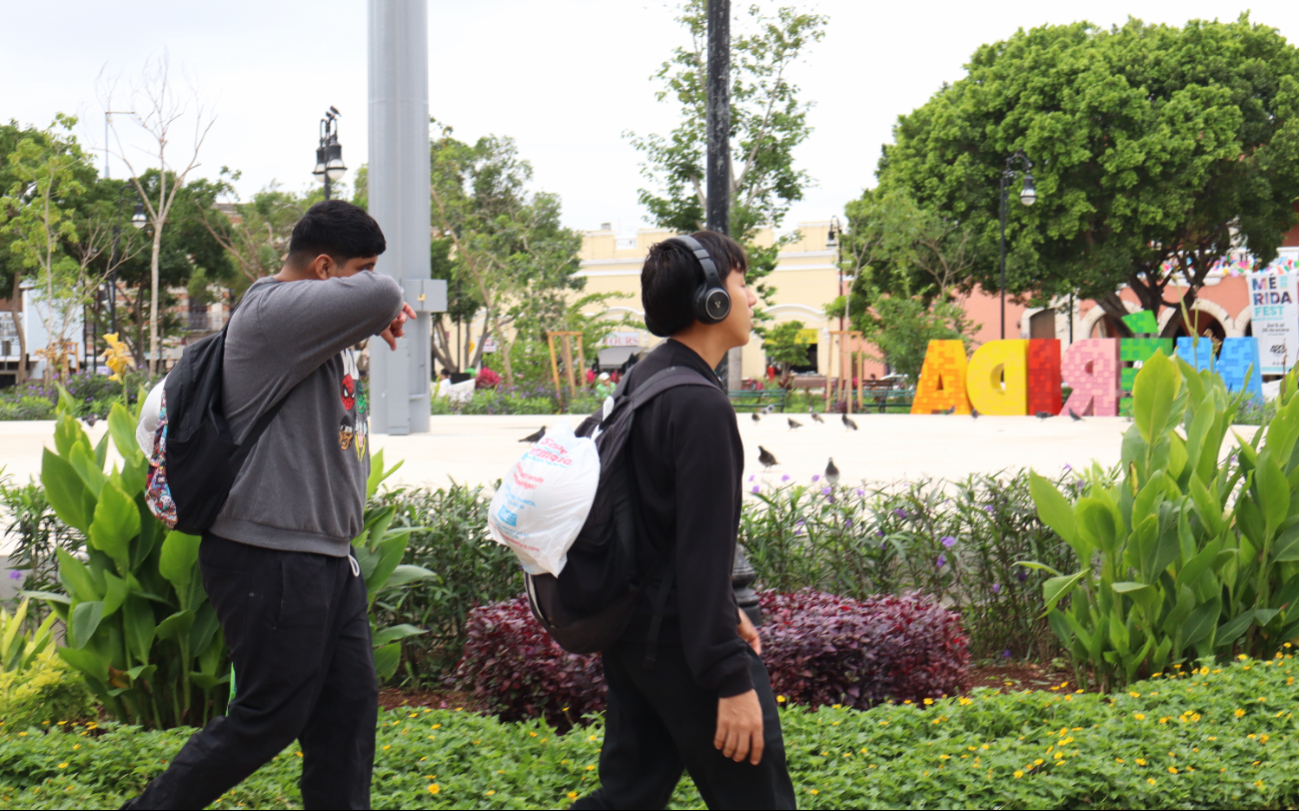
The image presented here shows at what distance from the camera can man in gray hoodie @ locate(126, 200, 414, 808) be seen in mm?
2287

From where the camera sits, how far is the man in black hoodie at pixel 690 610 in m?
1.86

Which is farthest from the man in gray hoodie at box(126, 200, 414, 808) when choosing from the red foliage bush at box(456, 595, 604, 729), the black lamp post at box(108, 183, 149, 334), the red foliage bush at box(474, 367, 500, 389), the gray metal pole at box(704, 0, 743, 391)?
the black lamp post at box(108, 183, 149, 334)

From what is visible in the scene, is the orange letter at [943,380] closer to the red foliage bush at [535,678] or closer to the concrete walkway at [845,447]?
the concrete walkway at [845,447]

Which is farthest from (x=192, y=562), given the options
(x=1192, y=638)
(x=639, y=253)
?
(x=639, y=253)

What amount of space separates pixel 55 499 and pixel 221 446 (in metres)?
1.27

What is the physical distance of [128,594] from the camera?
10.5 feet

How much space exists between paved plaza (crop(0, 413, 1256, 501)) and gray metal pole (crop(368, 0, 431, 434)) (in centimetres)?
81

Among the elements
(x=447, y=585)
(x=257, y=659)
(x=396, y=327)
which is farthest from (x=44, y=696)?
(x=396, y=327)

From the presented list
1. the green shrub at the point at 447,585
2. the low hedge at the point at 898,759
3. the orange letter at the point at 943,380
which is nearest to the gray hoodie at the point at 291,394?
the low hedge at the point at 898,759

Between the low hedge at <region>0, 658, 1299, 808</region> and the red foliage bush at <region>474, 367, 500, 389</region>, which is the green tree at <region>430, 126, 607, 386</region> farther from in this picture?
the low hedge at <region>0, 658, 1299, 808</region>

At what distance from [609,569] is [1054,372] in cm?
2088

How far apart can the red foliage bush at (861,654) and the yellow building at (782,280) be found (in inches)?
1842

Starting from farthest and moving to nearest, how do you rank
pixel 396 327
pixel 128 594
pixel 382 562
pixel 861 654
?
pixel 861 654 < pixel 382 562 < pixel 128 594 < pixel 396 327

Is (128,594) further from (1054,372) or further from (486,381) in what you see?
(486,381)
